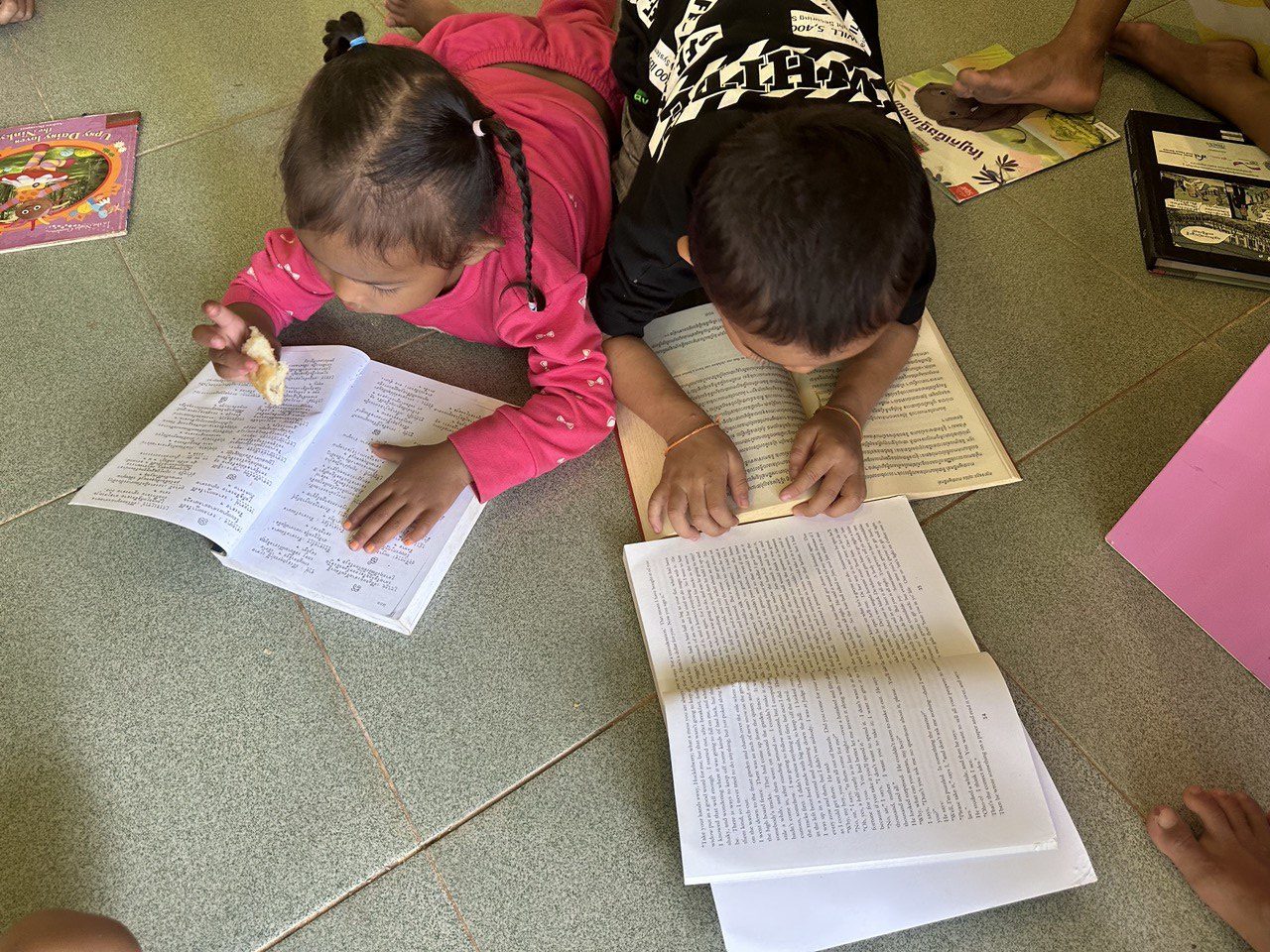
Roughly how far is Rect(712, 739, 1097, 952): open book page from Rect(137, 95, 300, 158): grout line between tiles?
3.39ft

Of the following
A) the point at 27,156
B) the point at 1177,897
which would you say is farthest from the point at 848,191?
the point at 27,156

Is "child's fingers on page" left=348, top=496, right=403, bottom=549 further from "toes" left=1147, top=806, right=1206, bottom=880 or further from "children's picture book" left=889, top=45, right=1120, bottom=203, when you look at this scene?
"children's picture book" left=889, top=45, right=1120, bottom=203

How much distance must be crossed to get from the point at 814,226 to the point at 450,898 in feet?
1.65

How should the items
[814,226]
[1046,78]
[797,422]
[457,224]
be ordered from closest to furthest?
[814,226], [457,224], [797,422], [1046,78]

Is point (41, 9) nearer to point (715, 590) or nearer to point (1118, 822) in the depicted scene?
point (715, 590)

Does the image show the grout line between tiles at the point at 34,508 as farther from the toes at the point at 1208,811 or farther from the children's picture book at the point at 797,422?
the toes at the point at 1208,811

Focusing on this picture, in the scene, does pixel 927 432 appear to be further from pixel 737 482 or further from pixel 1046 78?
pixel 1046 78

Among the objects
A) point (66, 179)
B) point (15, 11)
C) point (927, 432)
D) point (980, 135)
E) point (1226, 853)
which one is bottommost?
point (1226, 853)

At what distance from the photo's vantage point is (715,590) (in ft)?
2.30

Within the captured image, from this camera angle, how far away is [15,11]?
1193mm

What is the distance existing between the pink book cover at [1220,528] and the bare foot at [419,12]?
993 millimetres

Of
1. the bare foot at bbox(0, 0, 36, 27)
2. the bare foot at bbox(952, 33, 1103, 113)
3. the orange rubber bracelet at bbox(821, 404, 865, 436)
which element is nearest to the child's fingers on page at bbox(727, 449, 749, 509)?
the orange rubber bracelet at bbox(821, 404, 865, 436)

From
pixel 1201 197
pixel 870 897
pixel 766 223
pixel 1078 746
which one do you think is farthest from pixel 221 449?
pixel 1201 197

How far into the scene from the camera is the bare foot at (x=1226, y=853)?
57 cm
